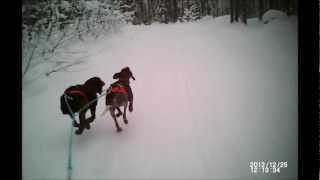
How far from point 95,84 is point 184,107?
0.40 meters

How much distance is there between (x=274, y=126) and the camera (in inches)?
92.8

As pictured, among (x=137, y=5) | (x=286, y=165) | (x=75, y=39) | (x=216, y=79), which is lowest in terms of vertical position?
(x=286, y=165)

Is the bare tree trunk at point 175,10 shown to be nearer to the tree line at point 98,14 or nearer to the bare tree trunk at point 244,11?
the tree line at point 98,14

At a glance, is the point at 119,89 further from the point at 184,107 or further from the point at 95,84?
the point at 184,107

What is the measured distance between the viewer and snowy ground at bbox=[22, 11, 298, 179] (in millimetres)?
2332

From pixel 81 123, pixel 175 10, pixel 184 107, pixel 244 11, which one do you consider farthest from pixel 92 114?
pixel 244 11

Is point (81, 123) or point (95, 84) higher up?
point (95, 84)

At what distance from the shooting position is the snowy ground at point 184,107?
2332mm

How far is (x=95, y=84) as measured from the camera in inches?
92.0

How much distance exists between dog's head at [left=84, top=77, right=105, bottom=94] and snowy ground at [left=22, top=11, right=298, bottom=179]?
0.07 feet
